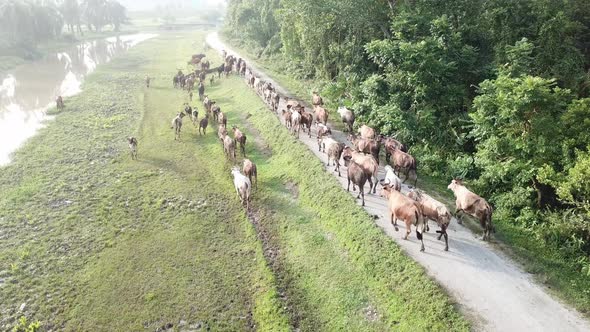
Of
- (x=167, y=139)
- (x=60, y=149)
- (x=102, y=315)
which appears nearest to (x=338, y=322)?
(x=102, y=315)

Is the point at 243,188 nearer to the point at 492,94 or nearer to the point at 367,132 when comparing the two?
the point at 367,132

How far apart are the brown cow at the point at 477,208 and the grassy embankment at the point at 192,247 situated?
2.84 meters

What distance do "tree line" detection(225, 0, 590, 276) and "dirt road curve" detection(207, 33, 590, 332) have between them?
178 cm

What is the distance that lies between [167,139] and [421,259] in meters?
16.2

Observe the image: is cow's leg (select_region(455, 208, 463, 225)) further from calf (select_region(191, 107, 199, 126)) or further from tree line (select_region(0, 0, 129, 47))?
Answer: tree line (select_region(0, 0, 129, 47))

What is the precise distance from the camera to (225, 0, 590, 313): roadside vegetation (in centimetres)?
1152

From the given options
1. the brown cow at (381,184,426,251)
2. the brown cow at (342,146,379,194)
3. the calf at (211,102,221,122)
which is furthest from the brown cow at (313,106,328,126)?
the brown cow at (381,184,426,251)

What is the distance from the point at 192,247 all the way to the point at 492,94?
37.6ft

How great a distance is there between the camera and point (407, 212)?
11.9 m

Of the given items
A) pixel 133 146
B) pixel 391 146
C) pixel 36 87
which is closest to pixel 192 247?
pixel 133 146

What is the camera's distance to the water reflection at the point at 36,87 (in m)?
25.0

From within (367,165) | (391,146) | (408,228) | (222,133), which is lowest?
(408,228)

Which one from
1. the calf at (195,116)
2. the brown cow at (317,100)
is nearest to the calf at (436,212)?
the brown cow at (317,100)

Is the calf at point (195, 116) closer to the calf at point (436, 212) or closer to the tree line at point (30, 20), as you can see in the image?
the calf at point (436, 212)
